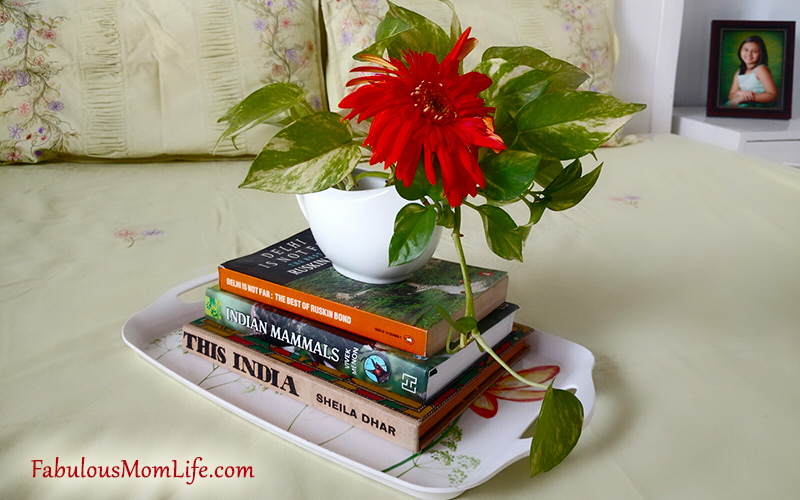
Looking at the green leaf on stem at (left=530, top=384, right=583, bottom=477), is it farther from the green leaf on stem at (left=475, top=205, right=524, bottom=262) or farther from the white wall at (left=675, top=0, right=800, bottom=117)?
the white wall at (left=675, top=0, right=800, bottom=117)

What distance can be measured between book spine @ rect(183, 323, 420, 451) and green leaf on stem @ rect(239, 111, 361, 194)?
175 mm

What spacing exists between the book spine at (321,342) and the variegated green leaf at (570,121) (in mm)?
209

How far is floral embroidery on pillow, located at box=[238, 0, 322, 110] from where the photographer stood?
1.55 metres

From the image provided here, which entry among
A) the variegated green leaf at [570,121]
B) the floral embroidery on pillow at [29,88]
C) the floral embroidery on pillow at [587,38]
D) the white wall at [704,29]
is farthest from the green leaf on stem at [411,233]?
the white wall at [704,29]

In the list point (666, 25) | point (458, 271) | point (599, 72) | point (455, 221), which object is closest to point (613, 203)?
point (599, 72)

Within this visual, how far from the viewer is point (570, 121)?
0.50 meters

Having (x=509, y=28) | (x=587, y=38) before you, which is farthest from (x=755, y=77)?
(x=509, y=28)

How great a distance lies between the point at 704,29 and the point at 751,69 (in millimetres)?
345

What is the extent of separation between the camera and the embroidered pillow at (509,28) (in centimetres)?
163

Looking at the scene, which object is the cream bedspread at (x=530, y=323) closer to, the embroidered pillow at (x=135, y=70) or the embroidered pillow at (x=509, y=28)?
the embroidered pillow at (x=135, y=70)

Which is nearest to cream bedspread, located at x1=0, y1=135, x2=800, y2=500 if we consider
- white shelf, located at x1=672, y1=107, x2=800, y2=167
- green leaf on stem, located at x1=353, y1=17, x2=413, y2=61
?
green leaf on stem, located at x1=353, y1=17, x2=413, y2=61

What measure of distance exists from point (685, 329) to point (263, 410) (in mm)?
532

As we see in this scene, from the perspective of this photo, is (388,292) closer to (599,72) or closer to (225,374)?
(225,374)

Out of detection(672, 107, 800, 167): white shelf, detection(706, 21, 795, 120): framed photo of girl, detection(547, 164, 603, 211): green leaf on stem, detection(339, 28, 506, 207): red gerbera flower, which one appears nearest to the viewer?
detection(339, 28, 506, 207): red gerbera flower
